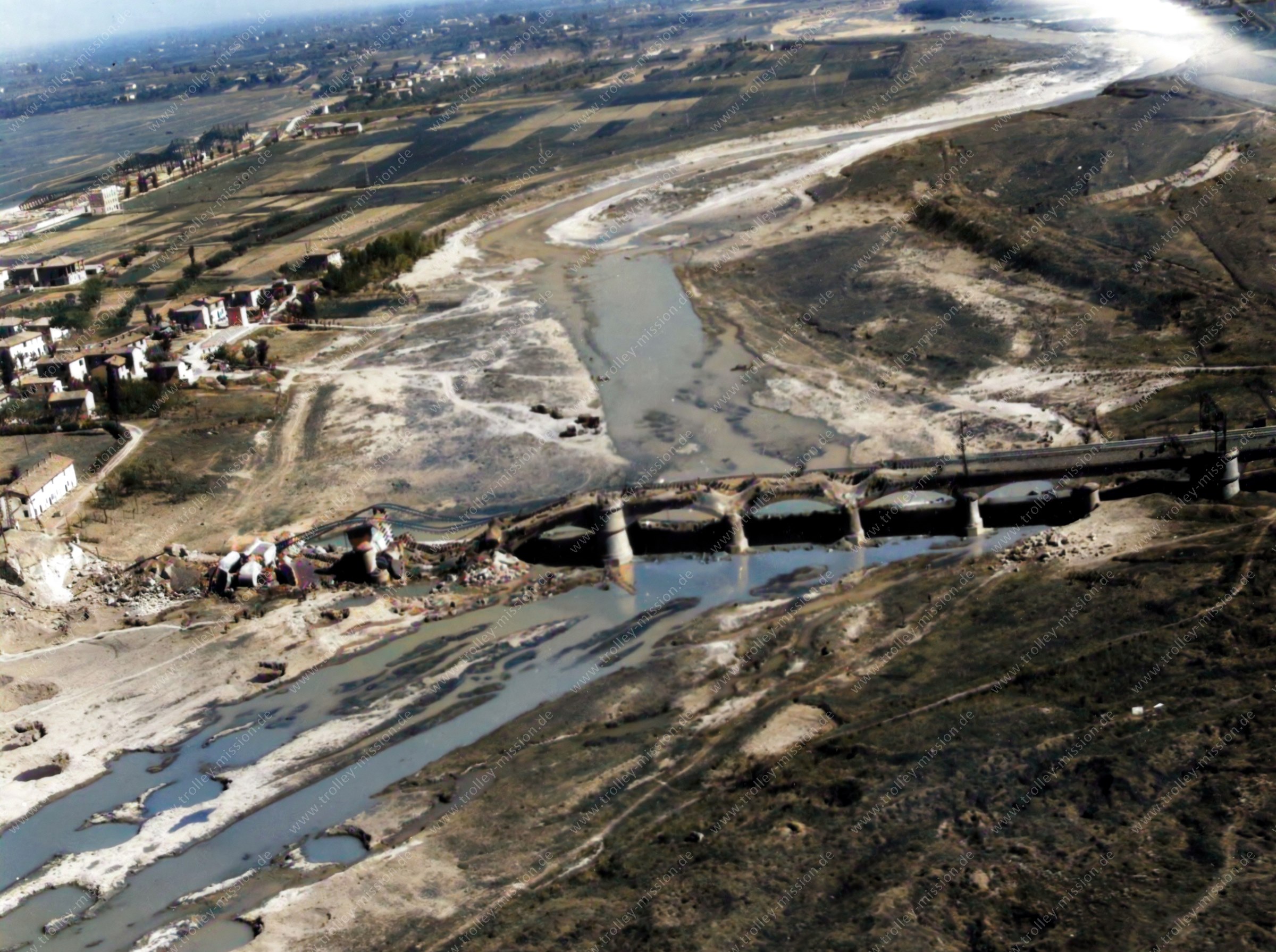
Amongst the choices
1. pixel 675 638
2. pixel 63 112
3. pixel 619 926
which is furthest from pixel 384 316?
pixel 63 112

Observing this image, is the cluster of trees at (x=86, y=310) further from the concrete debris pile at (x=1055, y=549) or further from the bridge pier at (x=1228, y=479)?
the bridge pier at (x=1228, y=479)

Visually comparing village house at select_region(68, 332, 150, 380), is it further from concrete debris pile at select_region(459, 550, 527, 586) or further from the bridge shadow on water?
the bridge shadow on water

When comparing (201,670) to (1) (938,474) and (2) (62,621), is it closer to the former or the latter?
(2) (62,621)

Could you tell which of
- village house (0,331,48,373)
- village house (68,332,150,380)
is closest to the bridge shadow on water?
village house (68,332,150,380)

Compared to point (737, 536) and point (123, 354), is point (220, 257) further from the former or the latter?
point (737, 536)

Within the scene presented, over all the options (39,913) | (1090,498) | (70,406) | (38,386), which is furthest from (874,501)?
(38,386)

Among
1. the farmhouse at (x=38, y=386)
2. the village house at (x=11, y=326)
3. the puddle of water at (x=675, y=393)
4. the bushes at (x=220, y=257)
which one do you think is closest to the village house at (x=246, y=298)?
the village house at (x=11, y=326)
